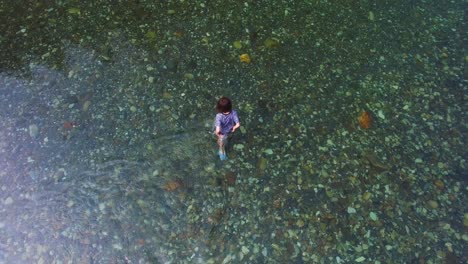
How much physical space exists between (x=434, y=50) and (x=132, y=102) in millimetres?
4136

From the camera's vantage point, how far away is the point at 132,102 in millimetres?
5258

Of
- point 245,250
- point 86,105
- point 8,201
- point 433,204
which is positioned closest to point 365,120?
point 433,204

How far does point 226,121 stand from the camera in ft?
14.6

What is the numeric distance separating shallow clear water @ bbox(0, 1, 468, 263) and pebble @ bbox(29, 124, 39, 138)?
0.08 ft

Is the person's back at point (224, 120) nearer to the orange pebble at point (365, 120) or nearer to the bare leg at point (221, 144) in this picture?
the bare leg at point (221, 144)

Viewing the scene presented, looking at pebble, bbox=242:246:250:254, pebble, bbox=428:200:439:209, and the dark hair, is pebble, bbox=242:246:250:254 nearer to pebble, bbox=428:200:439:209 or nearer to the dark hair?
the dark hair

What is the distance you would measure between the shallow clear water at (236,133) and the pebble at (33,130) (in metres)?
0.02

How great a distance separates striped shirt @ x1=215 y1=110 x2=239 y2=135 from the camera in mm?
4379

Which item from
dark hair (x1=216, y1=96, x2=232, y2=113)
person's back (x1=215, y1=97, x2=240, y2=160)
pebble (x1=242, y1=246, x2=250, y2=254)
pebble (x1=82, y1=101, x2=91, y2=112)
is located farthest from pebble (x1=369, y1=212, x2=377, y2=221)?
pebble (x1=82, y1=101, x2=91, y2=112)

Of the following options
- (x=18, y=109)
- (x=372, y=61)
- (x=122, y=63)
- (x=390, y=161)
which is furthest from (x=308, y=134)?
(x=18, y=109)

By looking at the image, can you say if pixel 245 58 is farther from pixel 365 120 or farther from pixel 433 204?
pixel 433 204

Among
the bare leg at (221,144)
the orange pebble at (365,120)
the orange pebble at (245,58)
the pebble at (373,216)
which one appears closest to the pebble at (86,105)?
the bare leg at (221,144)

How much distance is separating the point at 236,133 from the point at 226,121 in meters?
0.60

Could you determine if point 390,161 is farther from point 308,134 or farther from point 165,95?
point 165,95
